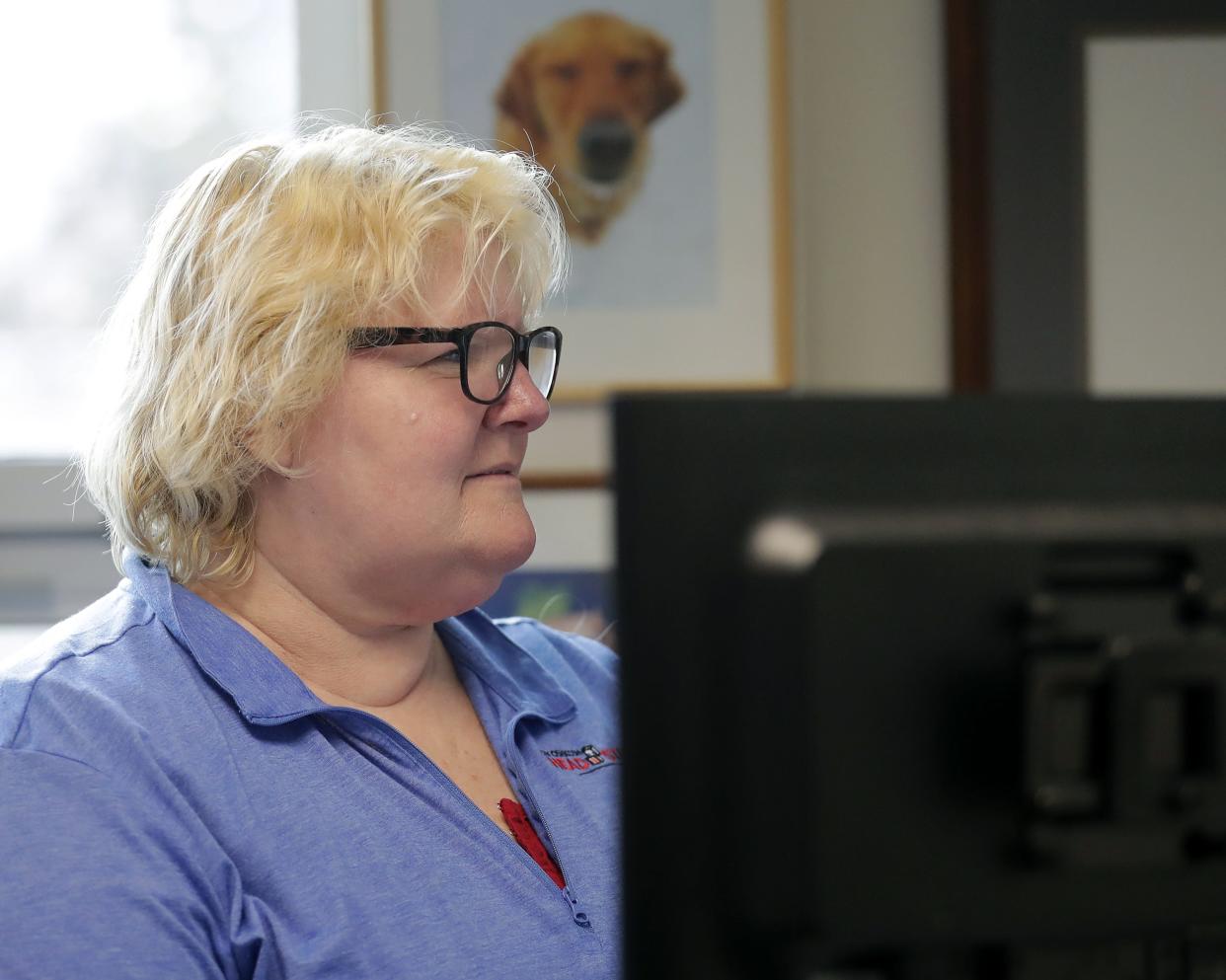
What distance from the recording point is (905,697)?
0.47m

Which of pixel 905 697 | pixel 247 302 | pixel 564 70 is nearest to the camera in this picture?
pixel 905 697

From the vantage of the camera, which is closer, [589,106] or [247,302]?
[247,302]

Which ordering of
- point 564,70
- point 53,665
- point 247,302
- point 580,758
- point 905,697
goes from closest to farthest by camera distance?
point 905,697 < point 53,665 < point 247,302 < point 580,758 < point 564,70

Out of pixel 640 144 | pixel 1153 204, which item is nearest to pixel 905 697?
pixel 640 144

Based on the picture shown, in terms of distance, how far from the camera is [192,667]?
1.04 m

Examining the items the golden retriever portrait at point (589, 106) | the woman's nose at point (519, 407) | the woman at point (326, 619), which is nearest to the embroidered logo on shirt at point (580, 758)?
the woman at point (326, 619)

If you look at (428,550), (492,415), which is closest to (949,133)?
(492,415)

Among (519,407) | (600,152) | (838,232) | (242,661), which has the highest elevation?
(600,152)

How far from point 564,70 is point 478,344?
828 mm

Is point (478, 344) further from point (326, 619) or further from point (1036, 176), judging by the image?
point (1036, 176)

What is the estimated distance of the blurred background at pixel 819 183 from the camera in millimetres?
1835

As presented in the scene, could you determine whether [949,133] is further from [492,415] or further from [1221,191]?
[492,415]

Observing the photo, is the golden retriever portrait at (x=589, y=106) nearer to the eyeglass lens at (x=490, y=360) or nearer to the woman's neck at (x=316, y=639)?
the eyeglass lens at (x=490, y=360)

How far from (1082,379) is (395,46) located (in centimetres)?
108
